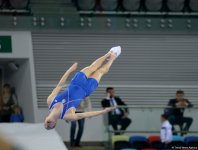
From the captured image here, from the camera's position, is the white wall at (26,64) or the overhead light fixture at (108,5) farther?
the overhead light fixture at (108,5)

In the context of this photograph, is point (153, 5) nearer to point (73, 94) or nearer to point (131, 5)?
point (131, 5)

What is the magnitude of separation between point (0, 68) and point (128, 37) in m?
3.81

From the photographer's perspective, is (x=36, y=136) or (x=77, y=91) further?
(x=36, y=136)

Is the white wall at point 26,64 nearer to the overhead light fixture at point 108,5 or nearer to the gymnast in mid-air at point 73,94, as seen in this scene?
the overhead light fixture at point 108,5

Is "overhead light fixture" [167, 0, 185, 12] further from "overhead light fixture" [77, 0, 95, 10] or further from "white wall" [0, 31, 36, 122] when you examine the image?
"white wall" [0, 31, 36, 122]

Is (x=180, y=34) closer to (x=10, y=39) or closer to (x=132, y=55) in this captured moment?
(x=132, y=55)

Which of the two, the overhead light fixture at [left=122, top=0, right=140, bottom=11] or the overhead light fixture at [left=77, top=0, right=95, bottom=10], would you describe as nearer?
the overhead light fixture at [left=77, top=0, right=95, bottom=10]

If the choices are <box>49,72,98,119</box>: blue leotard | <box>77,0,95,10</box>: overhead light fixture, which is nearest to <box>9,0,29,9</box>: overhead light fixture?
<box>77,0,95,10</box>: overhead light fixture

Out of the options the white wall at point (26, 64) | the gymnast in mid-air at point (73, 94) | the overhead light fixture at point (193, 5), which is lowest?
the white wall at point (26, 64)

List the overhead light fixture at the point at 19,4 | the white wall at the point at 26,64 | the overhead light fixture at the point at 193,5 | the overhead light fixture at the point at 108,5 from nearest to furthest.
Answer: the white wall at the point at 26,64 < the overhead light fixture at the point at 19,4 < the overhead light fixture at the point at 108,5 < the overhead light fixture at the point at 193,5

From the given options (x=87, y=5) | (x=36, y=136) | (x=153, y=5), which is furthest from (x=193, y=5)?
(x=36, y=136)

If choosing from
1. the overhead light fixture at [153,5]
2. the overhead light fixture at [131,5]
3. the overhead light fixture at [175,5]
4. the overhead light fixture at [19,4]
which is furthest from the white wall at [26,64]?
the overhead light fixture at [175,5]

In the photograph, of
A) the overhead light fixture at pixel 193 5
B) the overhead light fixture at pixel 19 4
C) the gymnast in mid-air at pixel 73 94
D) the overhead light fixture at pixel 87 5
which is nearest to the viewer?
the gymnast in mid-air at pixel 73 94

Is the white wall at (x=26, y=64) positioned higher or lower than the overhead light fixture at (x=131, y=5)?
lower
